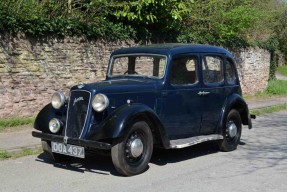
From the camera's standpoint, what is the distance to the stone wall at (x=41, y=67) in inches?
423

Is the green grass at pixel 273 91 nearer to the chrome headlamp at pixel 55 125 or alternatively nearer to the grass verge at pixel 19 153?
the grass verge at pixel 19 153

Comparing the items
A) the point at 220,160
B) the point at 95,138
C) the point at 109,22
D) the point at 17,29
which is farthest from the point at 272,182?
the point at 109,22

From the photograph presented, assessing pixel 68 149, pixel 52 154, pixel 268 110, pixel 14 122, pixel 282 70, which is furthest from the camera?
pixel 282 70

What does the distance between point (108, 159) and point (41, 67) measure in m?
Answer: 4.38

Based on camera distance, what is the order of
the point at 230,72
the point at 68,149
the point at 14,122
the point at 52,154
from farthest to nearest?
1. the point at 14,122
2. the point at 230,72
3. the point at 52,154
4. the point at 68,149

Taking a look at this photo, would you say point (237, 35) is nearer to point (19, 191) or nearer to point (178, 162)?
point (178, 162)

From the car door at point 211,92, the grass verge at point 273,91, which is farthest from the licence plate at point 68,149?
the grass verge at point 273,91

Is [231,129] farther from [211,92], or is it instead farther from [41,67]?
[41,67]

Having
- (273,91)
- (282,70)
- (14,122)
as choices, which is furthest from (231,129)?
(282,70)

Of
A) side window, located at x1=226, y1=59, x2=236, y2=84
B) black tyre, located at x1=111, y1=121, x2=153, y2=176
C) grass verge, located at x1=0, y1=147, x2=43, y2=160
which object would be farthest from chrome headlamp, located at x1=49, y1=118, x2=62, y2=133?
side window, located at x1=226, y1=59, x2=236, y2=84

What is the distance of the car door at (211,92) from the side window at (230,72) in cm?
24

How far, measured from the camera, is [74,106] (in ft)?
22.8

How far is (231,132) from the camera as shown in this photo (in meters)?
8.77

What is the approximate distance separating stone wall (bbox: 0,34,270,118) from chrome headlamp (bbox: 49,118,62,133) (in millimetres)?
4042
